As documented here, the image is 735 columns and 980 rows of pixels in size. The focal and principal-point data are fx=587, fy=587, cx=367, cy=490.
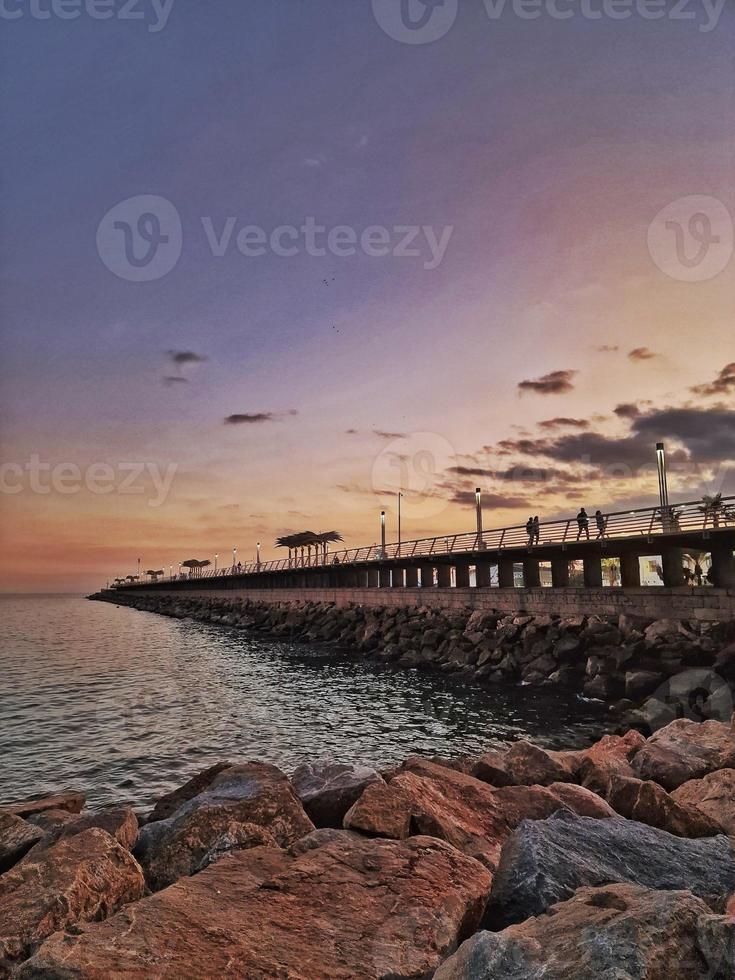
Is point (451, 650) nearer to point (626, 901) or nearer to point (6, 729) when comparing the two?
point (6, 729)

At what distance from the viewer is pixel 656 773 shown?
26.7 feet

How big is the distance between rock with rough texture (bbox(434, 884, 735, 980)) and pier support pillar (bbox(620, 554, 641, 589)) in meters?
25.1

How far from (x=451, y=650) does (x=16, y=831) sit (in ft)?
74.2

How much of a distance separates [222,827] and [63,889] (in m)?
1.76

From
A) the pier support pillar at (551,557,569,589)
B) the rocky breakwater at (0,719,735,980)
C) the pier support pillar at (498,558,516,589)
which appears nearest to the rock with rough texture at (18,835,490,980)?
the rocky breakwater at (0,719,735,980)

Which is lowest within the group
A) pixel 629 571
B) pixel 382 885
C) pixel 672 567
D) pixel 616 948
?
pixel 382 885

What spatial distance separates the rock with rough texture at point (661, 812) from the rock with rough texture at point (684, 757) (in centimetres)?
221

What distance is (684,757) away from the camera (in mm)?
8336

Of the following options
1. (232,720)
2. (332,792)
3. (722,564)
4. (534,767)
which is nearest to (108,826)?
(332,792)

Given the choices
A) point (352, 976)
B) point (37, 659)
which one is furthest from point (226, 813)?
point (37, 659)

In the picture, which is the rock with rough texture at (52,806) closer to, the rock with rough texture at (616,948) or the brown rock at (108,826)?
the brown rock at (108,826)

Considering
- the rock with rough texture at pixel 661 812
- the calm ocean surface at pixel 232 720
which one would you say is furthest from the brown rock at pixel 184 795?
the rock with rough texture at pixel 661 812

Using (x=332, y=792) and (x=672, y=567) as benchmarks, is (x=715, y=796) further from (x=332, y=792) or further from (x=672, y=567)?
(x=672, y=567)

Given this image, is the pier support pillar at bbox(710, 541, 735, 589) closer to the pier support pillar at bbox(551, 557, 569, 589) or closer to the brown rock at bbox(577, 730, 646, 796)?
the pier support pillar at bbox(551, 557, 569, 589)
